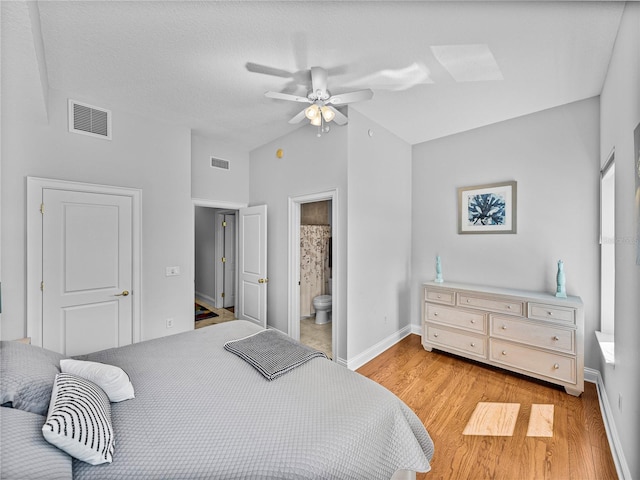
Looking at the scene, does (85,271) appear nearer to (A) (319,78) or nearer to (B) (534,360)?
(A) (319,78)

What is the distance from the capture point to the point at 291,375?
1562 mm

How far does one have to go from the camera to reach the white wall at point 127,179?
2336mm

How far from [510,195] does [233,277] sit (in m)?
4.79

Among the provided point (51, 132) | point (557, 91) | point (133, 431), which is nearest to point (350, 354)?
point (133, 431)

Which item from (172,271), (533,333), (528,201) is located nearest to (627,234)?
(533,333)

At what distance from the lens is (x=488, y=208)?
10.7ft

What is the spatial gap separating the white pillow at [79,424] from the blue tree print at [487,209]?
147 inches

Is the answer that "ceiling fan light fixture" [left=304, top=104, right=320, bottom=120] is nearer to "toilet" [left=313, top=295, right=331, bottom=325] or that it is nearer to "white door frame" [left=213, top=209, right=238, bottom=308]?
"toilet" [left=313, top=295, right=331, bottom=325]

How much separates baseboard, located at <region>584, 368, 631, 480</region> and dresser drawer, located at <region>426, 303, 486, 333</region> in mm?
937

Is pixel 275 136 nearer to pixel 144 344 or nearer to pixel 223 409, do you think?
pixel 144 344

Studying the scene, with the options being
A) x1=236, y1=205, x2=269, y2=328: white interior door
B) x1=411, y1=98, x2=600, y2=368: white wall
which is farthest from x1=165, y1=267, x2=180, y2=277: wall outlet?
x1=411, y1=98, x2=600, y2=368: white wall

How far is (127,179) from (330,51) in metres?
2.49

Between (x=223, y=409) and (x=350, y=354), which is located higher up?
(x=223, y=409)

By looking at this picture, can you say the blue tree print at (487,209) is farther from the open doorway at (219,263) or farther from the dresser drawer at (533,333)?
the open doorway at (219,263)
